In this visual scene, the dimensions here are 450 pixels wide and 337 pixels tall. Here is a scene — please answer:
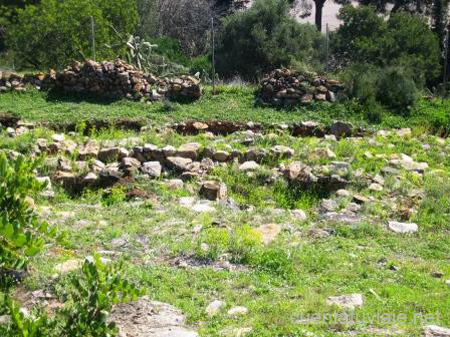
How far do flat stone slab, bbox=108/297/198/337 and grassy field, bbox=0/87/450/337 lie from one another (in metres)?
0.09

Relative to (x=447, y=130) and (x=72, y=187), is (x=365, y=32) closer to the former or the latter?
(x=447, y=130)

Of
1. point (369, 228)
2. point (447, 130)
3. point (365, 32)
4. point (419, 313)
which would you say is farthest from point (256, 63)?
point (419, 313)

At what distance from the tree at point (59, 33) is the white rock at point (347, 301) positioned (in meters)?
11.9

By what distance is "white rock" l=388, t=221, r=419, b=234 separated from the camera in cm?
690

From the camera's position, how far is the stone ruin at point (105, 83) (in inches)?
530

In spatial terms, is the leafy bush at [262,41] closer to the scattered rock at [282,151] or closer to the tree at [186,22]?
the tree at [186,22]

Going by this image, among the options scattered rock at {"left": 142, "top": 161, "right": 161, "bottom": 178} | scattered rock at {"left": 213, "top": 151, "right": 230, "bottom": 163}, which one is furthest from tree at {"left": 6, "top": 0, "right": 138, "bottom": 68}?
scattered rock at {"left": 142, "top": 161, "right": 161, "bottom": 178}

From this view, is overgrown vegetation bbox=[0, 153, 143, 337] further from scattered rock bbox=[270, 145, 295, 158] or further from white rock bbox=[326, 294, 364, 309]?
scattered rock bbox=[270, 145, 295, 158]

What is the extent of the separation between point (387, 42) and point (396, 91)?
10.5 ft

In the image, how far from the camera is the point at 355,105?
42.8ft

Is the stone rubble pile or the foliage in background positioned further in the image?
the foliage in background

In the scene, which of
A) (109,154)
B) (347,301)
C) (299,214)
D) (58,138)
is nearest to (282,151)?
(299,214)

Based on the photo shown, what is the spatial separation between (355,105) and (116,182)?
664 centimetres

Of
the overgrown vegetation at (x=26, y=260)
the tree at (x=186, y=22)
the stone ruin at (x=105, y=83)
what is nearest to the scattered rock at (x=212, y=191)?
the overgrown vegetation at (x=26, y=260)
